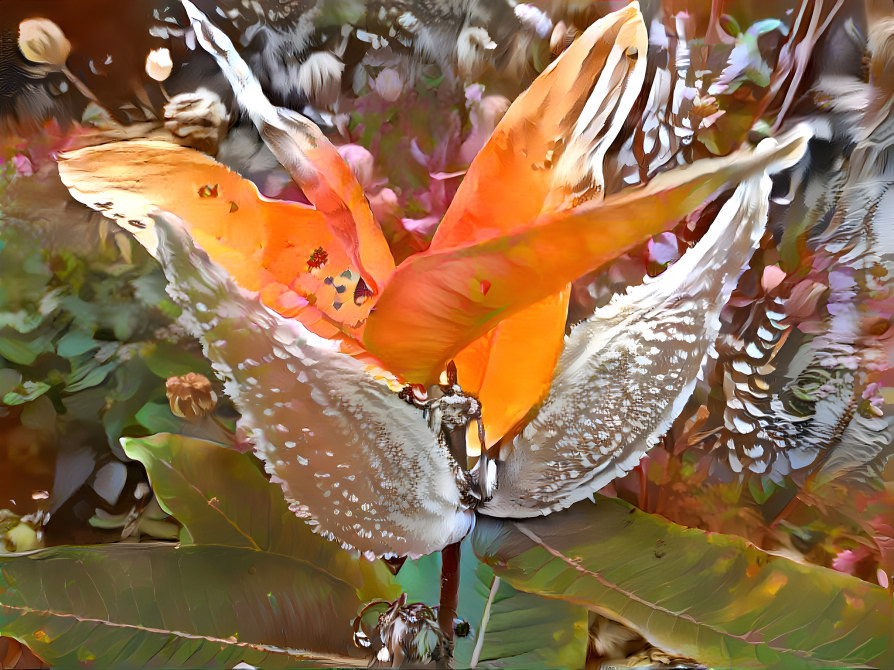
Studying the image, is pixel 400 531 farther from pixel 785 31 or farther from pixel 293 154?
pixel 785 31

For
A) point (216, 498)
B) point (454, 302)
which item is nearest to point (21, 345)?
point (216, 498)

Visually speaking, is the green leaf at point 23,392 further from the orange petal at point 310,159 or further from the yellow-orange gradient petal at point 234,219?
the orange petal at point 310,159

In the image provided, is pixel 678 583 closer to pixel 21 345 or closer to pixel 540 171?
pixel 540 171

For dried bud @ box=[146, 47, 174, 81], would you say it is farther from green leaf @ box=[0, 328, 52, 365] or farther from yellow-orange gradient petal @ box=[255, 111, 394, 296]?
green leaf @ box=[0, 328, 52, 365]

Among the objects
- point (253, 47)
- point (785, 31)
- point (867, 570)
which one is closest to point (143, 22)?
point (253, 47)

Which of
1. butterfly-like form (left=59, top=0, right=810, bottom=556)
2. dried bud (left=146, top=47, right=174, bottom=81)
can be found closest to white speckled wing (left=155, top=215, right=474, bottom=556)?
butterfly-like form (left=59, top=0, right=810, bottom=556)

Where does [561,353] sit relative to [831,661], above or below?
above
